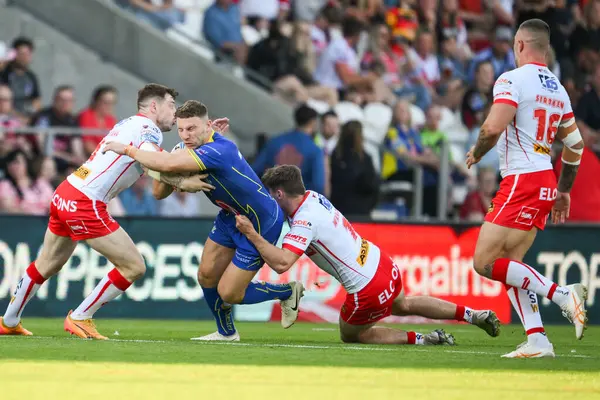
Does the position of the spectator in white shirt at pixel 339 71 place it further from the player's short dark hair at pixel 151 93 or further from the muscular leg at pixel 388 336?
the muscular leg at pixel 388 336

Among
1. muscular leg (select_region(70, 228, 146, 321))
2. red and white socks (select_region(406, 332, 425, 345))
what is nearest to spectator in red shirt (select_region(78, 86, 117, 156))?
muscular leg (select_region(70, 228, 146, 321))

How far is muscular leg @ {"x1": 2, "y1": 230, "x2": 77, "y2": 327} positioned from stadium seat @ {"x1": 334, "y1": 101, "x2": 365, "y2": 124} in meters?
8.97

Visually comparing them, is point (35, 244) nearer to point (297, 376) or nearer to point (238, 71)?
point (238, 71)

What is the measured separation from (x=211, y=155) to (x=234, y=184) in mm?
354

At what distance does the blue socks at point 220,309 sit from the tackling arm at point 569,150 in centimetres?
314

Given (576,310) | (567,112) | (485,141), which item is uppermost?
(567,112)

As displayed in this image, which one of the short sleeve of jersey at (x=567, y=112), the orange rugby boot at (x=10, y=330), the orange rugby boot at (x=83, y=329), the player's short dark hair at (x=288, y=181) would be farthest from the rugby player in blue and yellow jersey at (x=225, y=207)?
the short sleeve of jersey at (x=567, y=112)

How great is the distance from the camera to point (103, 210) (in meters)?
10.7

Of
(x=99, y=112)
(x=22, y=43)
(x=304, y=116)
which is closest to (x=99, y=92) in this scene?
(x=99, y=112)

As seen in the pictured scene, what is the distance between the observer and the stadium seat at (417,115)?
20056 mm

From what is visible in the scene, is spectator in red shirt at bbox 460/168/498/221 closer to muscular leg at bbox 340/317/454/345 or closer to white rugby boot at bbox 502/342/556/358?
muscular leg at bbox 340/317/454/345

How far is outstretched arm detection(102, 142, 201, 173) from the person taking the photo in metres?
9.82

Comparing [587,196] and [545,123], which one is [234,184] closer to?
[545,123]

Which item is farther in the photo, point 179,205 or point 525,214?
point 179,205
